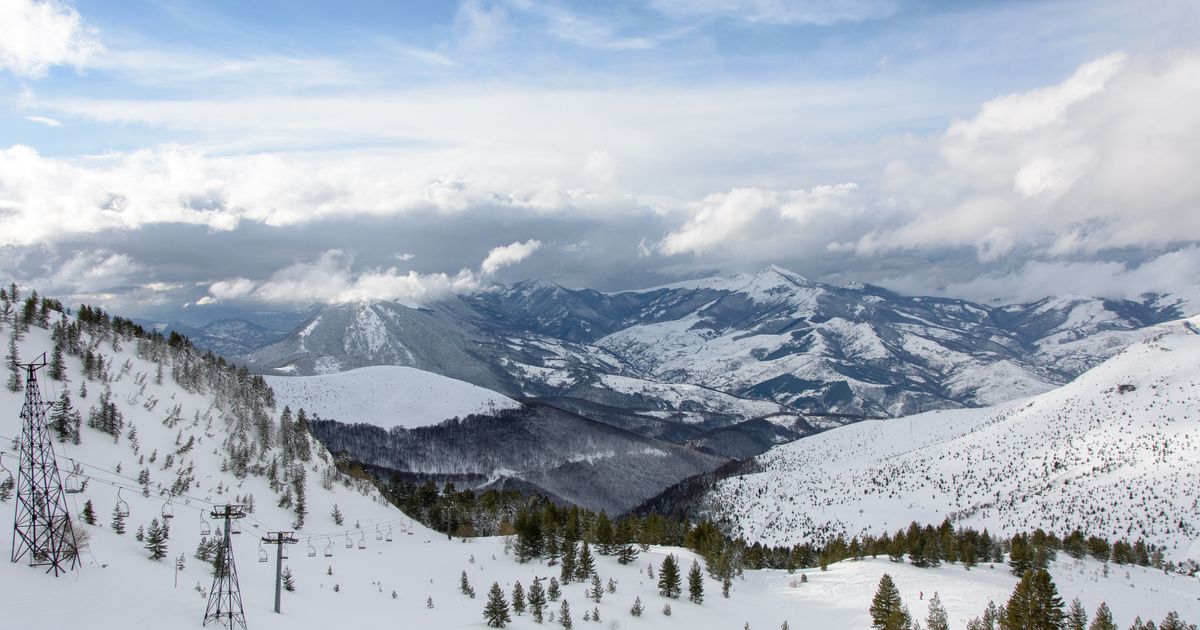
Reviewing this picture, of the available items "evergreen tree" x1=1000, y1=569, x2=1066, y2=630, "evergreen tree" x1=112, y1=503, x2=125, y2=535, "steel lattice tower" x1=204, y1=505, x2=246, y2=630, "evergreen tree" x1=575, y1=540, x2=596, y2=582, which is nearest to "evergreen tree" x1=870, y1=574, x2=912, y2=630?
"evergreen tree" x1=1000, y1=569, x2=1066, y2=630

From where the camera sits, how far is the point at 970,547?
4092 inches

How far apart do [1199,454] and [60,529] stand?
256297mm

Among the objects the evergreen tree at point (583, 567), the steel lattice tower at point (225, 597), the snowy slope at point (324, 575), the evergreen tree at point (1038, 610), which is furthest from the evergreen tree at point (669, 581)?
the steel lattice tower at point (225, 597)

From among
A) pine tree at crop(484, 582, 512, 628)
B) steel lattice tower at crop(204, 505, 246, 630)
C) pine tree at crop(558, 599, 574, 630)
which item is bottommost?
pine tree at crop(558, 599, 574, 630)

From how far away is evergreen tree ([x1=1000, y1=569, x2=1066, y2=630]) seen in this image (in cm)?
5819

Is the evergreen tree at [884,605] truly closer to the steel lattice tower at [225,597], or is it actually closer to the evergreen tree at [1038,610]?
the evergreen tree at [1038,610]

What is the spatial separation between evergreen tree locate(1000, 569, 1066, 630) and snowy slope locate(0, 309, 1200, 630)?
40.1ft

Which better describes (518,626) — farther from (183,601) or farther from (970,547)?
(970,547)

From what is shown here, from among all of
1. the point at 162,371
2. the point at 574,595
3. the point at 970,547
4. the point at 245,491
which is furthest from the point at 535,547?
the point at 162,371

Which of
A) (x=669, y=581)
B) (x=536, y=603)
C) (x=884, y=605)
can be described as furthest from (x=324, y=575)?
(x=884, y=605)

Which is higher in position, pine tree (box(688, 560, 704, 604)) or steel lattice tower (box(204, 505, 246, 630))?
steel lattice tower (box(204, 505, 246, 630))

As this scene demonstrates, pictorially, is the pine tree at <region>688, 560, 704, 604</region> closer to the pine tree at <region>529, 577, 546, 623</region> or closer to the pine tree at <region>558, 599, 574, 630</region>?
the pine tree at <region>558, 599, 574, 630</region>

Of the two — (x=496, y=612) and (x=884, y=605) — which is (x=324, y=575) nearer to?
(x=496, y=612)

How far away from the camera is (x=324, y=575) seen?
216 feet
